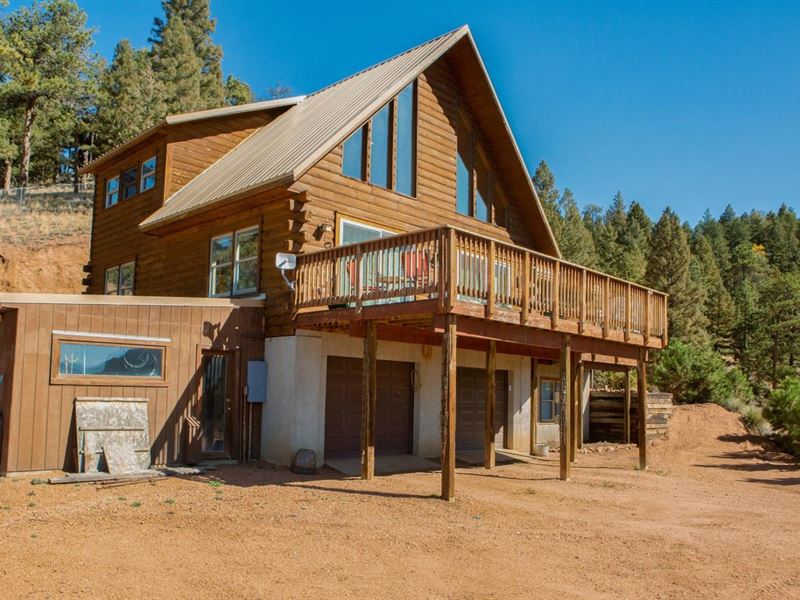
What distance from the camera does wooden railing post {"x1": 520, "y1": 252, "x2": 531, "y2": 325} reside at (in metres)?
12.6

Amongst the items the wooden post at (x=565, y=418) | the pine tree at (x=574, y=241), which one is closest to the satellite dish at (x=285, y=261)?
the wooden post at (x=565, y=418)

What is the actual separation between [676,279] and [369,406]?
45303 millimetres

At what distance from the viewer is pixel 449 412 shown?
11016 millimetres

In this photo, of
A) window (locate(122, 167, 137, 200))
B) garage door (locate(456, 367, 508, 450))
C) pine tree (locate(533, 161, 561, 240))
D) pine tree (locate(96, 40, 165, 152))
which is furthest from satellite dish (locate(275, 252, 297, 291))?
pine tree (locate(533, 161, 561, 240))

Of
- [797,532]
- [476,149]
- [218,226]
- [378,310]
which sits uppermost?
[476,149]

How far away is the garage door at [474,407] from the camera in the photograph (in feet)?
58.9

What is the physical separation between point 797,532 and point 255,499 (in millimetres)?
7280

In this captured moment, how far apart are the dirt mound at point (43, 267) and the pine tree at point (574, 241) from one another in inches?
1213

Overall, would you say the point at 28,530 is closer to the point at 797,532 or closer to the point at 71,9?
the point at 797,532

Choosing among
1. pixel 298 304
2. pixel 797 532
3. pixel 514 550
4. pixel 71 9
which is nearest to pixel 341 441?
pixel 298 304

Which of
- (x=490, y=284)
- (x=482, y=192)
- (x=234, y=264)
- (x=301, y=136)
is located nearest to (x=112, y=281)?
(x=234, y=264)

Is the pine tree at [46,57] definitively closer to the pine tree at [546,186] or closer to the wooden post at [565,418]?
the pine tree at [546,186]

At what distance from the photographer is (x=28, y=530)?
798 cm

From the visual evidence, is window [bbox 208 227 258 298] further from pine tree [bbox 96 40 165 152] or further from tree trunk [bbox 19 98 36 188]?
tree trunk [bbox 19 98 36 188]
